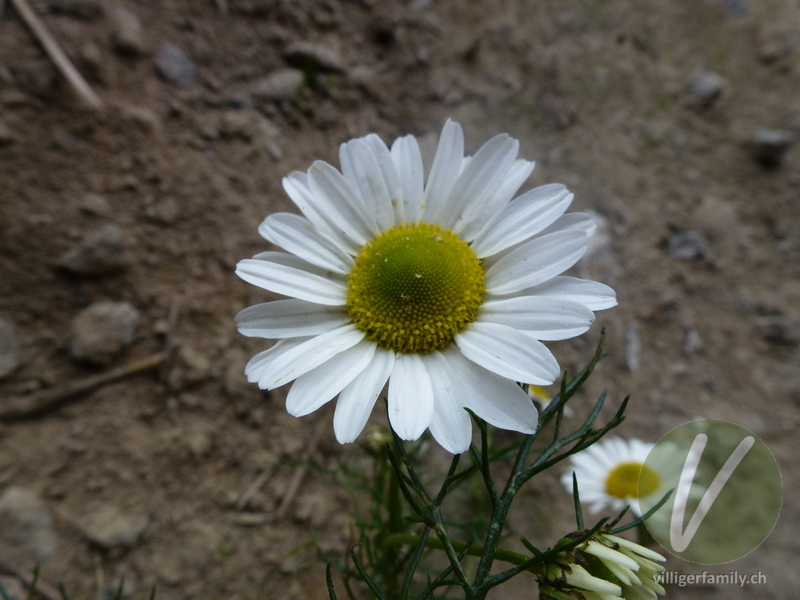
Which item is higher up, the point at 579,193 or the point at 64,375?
the point at 579,193

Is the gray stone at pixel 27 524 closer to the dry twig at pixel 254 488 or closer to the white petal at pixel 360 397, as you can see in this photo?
the dry twig at pixel 254 488

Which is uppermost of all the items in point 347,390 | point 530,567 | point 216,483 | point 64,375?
point 347,390

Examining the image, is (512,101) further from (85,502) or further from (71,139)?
(85,502)

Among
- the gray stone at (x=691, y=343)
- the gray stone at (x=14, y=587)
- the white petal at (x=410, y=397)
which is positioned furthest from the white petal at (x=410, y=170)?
the gray stone at (x=691, y=343)

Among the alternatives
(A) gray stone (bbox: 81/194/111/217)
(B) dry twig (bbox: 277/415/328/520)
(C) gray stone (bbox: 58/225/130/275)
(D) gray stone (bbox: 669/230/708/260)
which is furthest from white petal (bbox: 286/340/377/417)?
(D) gray stone (bbox: 669/230/708/260)

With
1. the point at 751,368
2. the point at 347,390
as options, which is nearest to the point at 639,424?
the point at 751,368

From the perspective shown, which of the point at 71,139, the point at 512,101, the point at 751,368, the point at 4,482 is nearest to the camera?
the point at 4,482

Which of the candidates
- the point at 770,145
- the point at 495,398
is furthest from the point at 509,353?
the point at 770,145
